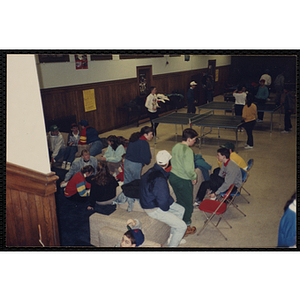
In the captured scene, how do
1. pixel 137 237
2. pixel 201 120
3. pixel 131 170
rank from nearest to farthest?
pixel 137 237 → pixel 131 170 → pixel 201 120

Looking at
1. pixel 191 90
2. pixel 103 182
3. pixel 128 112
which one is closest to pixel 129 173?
pixel 103 182

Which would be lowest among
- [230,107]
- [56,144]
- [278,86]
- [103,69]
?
[56,144]

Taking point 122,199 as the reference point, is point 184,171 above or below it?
above

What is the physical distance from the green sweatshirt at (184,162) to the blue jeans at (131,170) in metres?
0.93

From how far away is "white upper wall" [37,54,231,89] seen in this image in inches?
311

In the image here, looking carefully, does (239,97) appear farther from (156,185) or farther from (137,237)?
(137,237)

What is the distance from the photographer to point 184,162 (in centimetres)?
445

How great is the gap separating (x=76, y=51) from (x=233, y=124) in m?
5.34

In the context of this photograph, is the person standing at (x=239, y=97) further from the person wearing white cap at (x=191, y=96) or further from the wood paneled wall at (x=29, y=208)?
the wood paneled wall at (x=29, y=208)

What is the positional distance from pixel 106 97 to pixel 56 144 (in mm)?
3661

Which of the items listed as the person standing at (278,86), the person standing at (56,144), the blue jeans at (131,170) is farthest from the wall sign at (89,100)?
the person standing at (278,86)

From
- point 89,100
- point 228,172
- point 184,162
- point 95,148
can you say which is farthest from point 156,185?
point 89,100

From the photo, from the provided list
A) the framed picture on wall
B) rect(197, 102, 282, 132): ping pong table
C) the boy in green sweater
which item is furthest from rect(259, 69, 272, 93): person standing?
the framed picture on wall

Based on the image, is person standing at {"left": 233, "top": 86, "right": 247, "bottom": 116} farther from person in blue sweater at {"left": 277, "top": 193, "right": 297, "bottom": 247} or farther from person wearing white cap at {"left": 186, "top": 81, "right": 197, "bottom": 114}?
person in blue sweater at {"left": 277, "top": 193, "right": 297, "bottom": 247}
